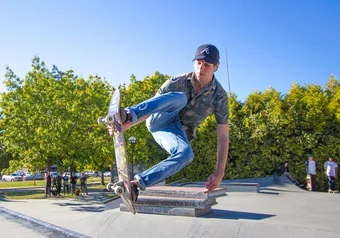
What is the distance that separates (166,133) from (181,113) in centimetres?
54

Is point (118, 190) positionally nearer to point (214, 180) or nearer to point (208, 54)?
point (208, 54)

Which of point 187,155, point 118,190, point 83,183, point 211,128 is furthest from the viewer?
point 83,183

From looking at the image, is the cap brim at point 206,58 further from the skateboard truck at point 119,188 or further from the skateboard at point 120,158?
the skateboard truck at point 119,188

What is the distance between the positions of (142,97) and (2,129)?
9.70 metres

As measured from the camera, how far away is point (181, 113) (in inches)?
163

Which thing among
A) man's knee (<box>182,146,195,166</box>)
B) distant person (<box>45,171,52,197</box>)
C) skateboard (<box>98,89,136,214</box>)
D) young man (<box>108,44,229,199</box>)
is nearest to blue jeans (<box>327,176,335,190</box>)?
young man (<box>108,44,229,199</box>)

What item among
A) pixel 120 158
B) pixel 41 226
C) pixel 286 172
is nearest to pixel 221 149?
pixel 120 158

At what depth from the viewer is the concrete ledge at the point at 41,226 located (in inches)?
124

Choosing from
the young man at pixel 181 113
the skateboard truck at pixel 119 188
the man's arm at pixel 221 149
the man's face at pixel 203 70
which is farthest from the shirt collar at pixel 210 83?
the skateboard truck at pixel 119 188

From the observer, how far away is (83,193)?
2236cm

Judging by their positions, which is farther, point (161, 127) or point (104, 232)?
point (104, 232)

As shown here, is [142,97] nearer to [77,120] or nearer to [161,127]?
[77,120]

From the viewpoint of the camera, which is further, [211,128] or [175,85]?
[211,128]

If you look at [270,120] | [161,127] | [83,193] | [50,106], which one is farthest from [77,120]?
[161,127]
